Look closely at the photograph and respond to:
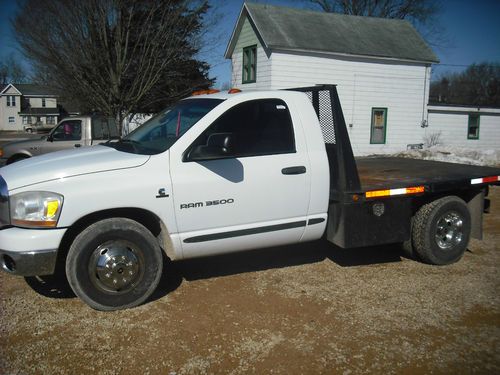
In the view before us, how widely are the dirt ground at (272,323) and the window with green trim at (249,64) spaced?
1435 centimetres

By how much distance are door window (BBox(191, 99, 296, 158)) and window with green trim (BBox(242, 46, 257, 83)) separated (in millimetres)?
14366

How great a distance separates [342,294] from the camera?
187 inches

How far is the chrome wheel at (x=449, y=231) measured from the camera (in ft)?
18.6

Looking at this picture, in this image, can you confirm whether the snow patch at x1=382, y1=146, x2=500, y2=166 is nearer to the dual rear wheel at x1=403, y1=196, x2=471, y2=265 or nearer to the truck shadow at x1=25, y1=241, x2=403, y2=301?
the dual rear wheel at x1=403, y1=196, x2=471, y2=265

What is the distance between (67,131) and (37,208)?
8.06 meters

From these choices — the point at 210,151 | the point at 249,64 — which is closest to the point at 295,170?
the point at 210,151

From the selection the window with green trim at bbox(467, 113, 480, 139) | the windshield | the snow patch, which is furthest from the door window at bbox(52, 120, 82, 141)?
the window with green trim at bbox(467, 113, 480, 139)

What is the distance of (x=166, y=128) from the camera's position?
15.9 feet

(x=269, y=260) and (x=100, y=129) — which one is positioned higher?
(x=100, y=129)

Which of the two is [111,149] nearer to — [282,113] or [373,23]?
[282,113]

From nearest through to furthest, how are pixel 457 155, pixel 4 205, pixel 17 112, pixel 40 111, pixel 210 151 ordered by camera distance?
pixel 4 205 < pixel 210 151 < pixel 457 155 < pixel 17 112 < pixel 40 111

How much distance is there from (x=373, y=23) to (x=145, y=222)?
64.8 ft

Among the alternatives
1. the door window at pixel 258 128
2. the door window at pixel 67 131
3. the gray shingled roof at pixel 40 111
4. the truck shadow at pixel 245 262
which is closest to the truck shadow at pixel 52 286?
the truck shadow at pixel 245 262

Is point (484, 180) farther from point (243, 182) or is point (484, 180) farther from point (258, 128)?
point (243, 182)
